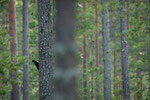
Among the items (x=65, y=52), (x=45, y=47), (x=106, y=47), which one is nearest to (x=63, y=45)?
(x=65, y=52)

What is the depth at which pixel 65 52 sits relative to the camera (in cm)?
333

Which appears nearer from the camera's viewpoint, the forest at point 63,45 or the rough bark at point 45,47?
the forest at point 63,45

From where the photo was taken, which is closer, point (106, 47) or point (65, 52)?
point (65, 52)

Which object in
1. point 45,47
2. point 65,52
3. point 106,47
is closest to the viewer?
point 65,52

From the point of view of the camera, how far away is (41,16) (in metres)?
8.84

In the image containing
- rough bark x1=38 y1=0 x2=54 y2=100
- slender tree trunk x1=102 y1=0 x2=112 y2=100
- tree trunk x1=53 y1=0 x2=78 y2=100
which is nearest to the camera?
tree trunk x1=53 y1=0 x2=78 y2=100

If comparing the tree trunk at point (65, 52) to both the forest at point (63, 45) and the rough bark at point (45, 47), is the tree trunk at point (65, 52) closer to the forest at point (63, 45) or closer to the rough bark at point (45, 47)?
the forest at point (63, 45)

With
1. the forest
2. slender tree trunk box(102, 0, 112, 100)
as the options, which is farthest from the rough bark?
slender tree trunk box(102, 0, 112, 100)

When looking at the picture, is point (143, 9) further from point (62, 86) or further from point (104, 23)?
point (62, 86)

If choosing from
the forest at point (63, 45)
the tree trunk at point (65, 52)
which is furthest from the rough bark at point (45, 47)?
the tree trunk at point (65, 52)

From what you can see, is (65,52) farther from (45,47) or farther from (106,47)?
(106,47)

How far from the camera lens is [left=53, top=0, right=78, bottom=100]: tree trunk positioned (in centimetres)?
330

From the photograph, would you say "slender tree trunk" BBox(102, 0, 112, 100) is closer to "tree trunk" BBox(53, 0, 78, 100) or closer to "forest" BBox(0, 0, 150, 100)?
"forest" BBox(0, 0, 150, 100)

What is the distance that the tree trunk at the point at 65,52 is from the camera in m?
3.30
